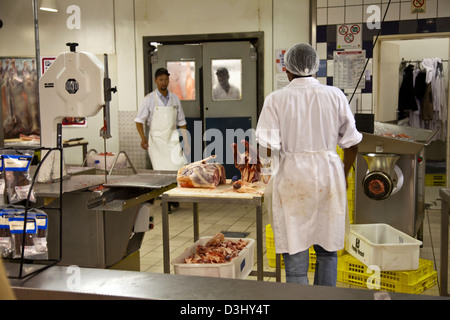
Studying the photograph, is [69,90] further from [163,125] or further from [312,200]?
[163,125]

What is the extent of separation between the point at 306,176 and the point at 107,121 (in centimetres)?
124

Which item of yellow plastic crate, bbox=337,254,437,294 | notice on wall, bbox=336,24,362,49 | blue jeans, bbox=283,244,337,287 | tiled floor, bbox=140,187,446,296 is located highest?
notice on wall, bbox=336,24,362,49

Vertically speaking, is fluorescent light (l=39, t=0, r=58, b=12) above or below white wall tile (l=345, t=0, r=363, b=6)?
above

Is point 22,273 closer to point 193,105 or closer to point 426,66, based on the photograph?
point 193,105

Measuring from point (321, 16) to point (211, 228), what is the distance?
3.11 m

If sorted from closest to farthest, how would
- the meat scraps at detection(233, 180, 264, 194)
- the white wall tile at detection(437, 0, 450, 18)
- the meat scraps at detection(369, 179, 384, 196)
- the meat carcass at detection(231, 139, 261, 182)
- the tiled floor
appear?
1. the meat scraps at detection(233, 180, 264, 194)
2. the meat carcass at detection(231, 139, 261, 182)
3. the meat scraps at detection(369, 179, 384, 196)
4. the tiled floor
5. the white wall tile at detection(437, 0, 450, 18)

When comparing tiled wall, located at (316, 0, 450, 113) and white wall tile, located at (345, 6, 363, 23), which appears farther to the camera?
white wall tile, located at (345, 6, 363, 23)

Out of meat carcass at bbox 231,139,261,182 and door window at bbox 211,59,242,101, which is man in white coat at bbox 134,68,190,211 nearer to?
door window at bbox 211,59,242,101

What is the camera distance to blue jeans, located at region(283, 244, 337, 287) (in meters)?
2.76

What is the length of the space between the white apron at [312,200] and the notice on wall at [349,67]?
377 centimetres

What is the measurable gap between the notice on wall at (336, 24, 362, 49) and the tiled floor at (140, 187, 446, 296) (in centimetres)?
238

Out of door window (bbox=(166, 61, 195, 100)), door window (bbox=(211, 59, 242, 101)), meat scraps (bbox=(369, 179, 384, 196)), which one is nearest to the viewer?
meat scraps (bbox=(369, 179, 384, 196))

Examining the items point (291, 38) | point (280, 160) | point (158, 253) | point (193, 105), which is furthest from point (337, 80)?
point (280, 160)

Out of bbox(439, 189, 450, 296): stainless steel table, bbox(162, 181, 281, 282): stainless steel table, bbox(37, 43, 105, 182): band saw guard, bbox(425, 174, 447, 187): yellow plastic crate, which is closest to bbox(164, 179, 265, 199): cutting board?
bbox(162, 181, 281, 282): stainless steel table
